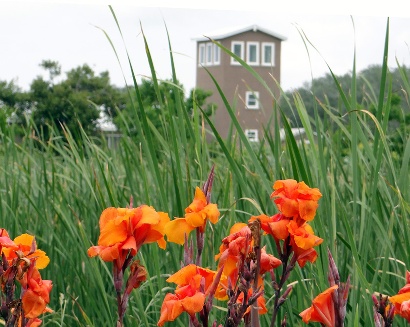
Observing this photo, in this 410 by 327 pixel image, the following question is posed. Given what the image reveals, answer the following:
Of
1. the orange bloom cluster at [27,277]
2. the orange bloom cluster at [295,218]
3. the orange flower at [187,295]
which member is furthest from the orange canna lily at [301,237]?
the orange bloom cluster at [27,277]

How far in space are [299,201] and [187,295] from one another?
19cm

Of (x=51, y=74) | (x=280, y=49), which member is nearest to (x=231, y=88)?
(x=280, y=49)

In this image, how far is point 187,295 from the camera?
0.82m

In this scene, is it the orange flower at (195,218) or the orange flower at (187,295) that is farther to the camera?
the orange flower at (195,218)

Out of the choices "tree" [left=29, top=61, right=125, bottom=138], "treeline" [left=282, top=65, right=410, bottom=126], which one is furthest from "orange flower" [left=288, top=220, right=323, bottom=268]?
"tree" [left=29, top=61, right=125, bottom=138]

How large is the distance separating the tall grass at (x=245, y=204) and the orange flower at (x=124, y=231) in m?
0.28

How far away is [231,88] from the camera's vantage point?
3769 cm

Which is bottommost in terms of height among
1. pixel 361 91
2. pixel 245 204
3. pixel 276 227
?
pixel 245 204

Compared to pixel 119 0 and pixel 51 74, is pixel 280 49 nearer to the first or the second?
pixel 51 74

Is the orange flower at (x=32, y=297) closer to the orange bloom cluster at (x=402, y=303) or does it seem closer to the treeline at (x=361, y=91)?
the orange bloom cluster at (x=402, y=303)

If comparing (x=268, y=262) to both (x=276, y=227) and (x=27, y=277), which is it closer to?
(x=276, y=227)

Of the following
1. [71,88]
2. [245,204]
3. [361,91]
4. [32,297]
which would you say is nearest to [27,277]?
[32,297]

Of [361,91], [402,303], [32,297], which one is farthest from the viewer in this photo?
[361,91]

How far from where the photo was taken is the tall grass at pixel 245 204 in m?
1.30
